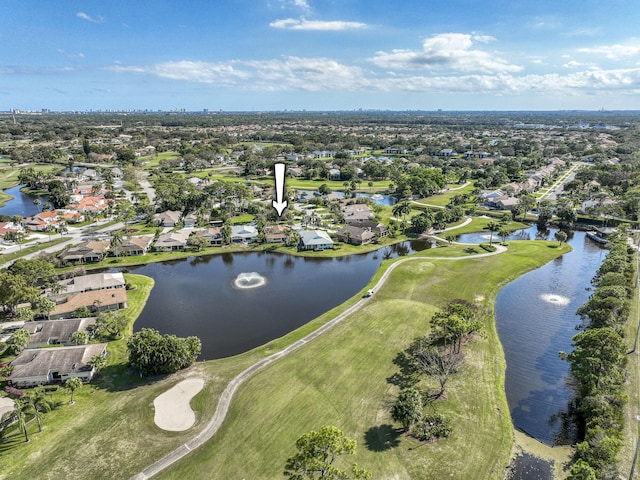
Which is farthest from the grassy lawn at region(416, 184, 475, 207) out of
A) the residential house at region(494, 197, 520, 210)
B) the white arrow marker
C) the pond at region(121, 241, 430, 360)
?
the white arrow marker

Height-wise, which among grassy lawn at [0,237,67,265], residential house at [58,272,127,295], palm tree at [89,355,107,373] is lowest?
palm tree at [89,355,107,373]

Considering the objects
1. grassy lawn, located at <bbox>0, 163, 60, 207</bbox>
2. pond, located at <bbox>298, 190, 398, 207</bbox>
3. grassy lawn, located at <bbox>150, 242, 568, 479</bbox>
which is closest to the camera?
grassy lawn, located at <bbox>150, 242, 568, 479</bbox>

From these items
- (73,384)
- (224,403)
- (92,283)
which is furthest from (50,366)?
(92,283)

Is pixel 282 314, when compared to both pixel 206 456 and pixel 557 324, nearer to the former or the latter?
pixel 206 456

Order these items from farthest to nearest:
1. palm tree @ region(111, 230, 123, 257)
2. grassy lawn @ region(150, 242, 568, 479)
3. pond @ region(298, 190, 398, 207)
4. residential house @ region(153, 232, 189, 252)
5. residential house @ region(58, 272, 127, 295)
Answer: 1. pond @ region(298, 190, 398, 207)
2. residential house @ region(153, 232, 189, 252)
3. palm tree @ region(111, 230, 123, 257)
4. residential house @ region(58, 272, 127, 295)
5. grassy lawn @ region(150, 242, 568, 479)

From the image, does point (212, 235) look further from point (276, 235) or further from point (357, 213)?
point (357, 213)

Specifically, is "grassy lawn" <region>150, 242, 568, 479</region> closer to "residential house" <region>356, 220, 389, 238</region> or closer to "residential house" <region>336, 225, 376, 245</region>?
"residential house" <region>336, 225, 376, 245</region>

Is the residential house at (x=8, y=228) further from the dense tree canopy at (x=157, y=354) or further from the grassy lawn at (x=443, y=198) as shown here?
the grassy lawn at (x=443, y=198)

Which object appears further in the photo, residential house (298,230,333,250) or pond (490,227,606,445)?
residential house (298,230,333,250)
